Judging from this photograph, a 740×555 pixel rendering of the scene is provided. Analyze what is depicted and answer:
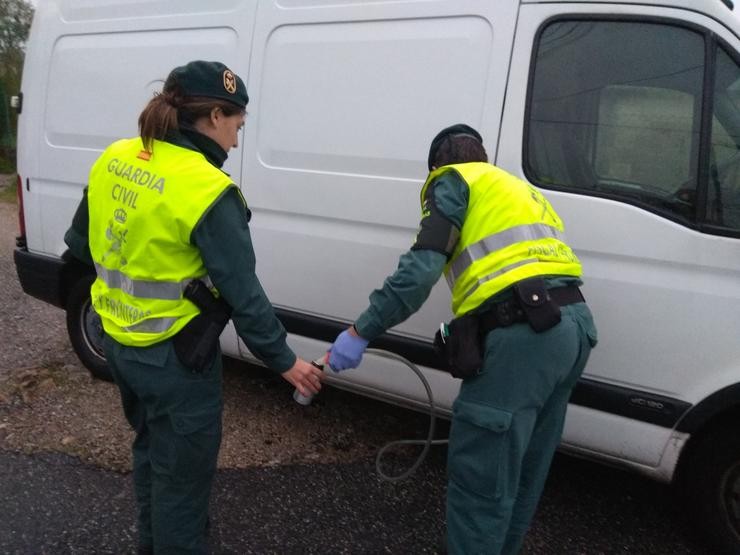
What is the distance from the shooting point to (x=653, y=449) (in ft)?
7.97

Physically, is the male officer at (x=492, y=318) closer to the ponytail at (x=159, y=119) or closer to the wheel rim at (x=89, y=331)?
the ponytail at (x=159, y=119)

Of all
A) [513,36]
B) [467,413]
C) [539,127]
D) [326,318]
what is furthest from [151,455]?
[513,36]

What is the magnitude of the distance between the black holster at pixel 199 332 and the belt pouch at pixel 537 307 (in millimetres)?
870

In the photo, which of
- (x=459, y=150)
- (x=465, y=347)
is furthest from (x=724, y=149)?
(x=465, y=347)

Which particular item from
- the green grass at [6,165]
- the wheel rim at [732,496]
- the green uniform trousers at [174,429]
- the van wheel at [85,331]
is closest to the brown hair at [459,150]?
the green uniform trousers at [174,429]

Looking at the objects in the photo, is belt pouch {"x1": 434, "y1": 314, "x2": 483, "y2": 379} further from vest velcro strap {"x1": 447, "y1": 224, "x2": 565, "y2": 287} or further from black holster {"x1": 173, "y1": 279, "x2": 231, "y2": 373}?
black holster {"x1": 173, "y1": 279, "x2": 231, "y2": 373}

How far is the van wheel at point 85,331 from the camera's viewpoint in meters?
3.78

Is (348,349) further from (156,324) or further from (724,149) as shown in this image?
(724,149)

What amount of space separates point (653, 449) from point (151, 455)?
1.81 metres

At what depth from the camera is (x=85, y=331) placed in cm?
383

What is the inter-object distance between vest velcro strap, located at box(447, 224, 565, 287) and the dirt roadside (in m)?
1.56

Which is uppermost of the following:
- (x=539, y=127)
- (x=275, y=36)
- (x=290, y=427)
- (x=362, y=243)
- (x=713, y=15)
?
(x=713, y=15)

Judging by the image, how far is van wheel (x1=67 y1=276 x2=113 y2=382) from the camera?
12.4ft

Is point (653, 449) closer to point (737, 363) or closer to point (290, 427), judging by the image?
point (737, 363)
